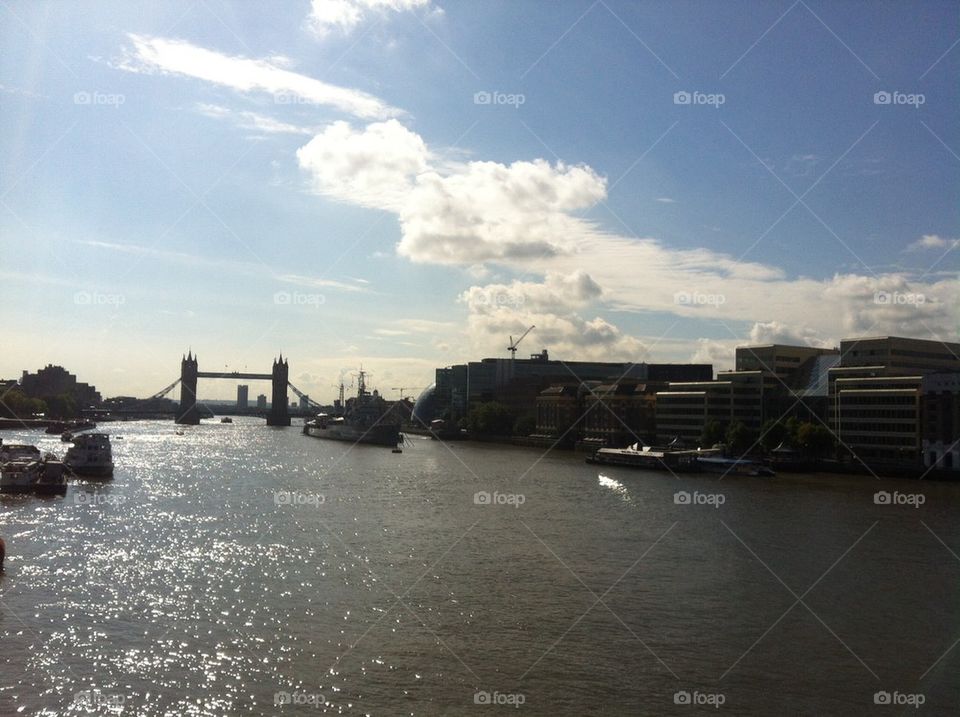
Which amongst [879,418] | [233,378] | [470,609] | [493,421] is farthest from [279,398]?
[470,609]

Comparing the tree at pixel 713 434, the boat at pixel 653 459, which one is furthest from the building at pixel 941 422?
the tree at pixel 713 434

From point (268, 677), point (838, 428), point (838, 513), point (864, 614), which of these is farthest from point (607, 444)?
point (268, 677)

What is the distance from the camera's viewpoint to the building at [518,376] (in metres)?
100

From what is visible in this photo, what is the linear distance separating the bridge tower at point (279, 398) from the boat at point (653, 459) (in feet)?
312

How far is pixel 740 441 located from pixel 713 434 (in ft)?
10.4

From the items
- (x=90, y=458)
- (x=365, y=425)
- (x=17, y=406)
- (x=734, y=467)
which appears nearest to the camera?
(x=90, y=458)

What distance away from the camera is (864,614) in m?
14.2

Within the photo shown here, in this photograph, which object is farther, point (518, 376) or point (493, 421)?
point (518, 376)

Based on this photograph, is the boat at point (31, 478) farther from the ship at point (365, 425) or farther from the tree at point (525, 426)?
the tree at point (525, 426)

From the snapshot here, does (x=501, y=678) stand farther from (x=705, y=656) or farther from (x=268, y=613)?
(x=268, y=613)

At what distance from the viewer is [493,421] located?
92875 millimetres

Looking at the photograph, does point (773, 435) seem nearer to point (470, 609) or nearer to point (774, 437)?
point (774, 437)

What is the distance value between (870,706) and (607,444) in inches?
2424

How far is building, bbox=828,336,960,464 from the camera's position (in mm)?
48594
